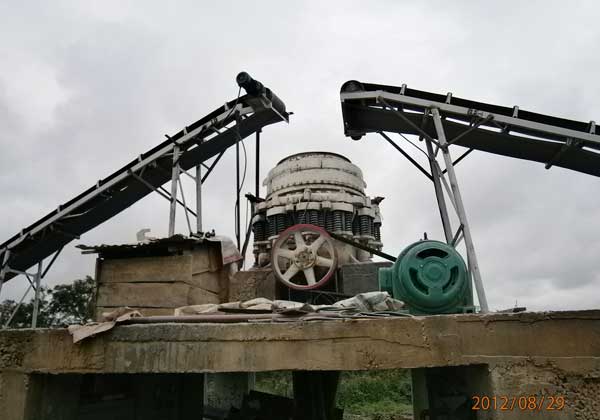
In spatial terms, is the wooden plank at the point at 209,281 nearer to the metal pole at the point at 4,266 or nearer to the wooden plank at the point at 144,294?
the wooden plank at the point at 144,294

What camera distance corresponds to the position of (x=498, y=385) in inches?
134

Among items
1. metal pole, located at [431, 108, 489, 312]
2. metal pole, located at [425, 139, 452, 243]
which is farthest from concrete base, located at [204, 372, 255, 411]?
metal pole, located at [431, 108, 489, 312]

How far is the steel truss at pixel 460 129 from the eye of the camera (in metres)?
7.46

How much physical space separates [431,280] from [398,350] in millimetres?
1550

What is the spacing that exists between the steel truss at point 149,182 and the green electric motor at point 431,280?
5069 millimetres

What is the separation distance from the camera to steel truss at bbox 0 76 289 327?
10.1 meters

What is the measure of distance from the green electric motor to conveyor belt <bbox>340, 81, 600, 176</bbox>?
3598 millimetres

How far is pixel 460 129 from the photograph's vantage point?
838cm

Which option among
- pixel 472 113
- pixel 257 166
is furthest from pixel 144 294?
pixel 472 113

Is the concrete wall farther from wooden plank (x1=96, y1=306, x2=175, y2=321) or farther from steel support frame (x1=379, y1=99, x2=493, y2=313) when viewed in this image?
steel support frame (x1=379, y1=99, x2=493, y2=313)

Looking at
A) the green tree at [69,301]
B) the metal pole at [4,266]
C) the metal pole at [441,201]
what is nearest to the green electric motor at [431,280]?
the metal pole at [441,201]

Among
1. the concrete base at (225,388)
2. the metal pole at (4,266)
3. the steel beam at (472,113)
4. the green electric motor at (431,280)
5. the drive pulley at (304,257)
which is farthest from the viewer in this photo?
the metal pole at (4,266)

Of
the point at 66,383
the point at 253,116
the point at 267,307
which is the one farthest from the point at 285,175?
the point at 66,383

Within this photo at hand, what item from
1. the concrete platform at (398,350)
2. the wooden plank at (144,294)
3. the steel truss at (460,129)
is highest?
the steel truss at (460,129)
